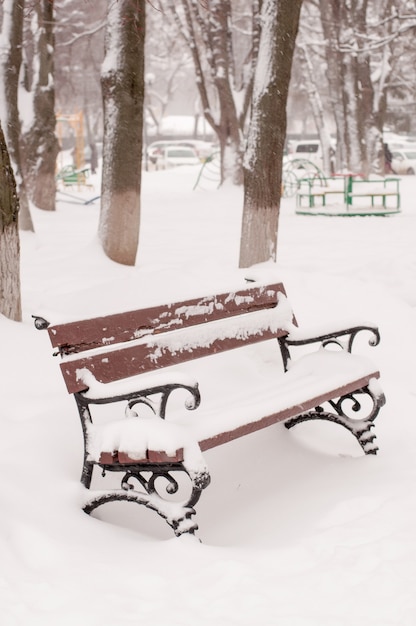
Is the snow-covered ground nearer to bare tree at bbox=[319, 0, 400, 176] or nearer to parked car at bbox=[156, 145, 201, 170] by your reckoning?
bare tree at bbox=[319, 0, 400, 176]

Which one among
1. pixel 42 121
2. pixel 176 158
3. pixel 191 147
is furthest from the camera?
pixel 191 147

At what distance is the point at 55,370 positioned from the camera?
5.21 metres

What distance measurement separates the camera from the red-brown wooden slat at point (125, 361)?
3716 mm

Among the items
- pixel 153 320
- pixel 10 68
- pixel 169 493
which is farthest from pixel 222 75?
pixel 169 493

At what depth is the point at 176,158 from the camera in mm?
40531

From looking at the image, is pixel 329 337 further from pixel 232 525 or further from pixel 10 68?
pixel 10 68

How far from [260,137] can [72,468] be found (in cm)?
486

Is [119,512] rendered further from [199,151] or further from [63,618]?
[199,151]

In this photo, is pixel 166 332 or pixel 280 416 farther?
pixel 166 332

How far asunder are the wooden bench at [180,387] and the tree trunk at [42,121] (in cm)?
1363

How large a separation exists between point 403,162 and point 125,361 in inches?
1246

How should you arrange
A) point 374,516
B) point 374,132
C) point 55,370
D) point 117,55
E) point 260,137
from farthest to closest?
point 374,132 → point 117,55 → point 260,137 → point 55,370 → point 374,516

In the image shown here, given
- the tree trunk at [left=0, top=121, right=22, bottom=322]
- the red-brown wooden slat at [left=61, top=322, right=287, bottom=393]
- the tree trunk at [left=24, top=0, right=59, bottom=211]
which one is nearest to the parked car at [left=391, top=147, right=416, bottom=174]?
the tree trunk at [left=24, top=0, right=59, bottom=211]

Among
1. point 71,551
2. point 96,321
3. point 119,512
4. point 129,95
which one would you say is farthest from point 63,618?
point 129,95
